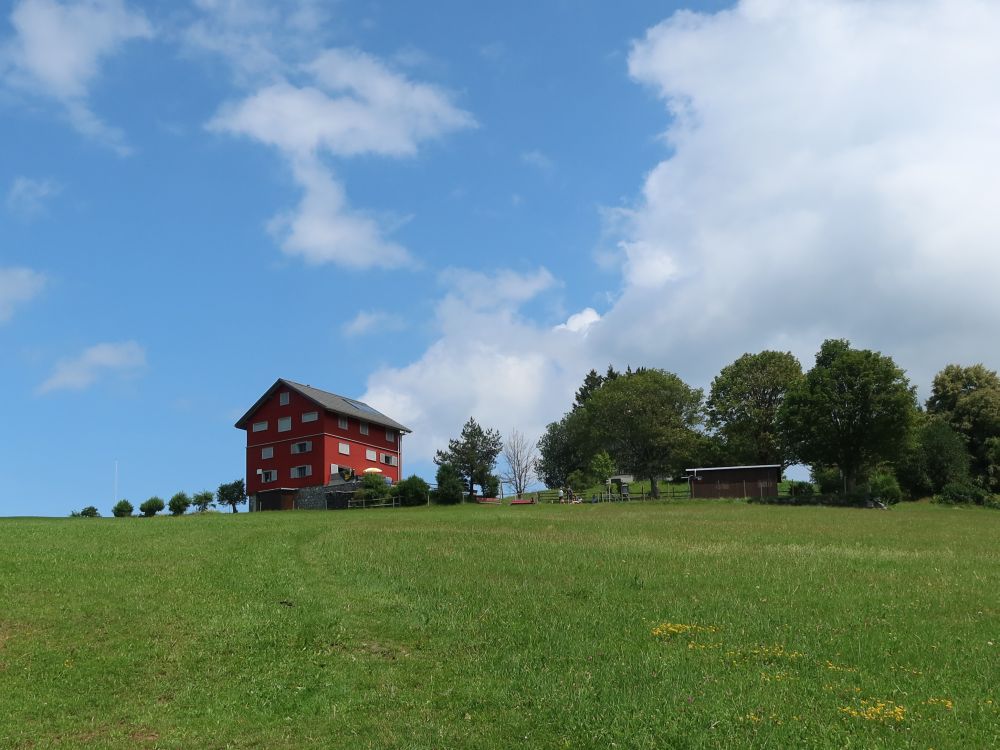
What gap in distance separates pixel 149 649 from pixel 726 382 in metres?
86.7

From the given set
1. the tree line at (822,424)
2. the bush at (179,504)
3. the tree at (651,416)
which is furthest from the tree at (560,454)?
the bush at (179,504)

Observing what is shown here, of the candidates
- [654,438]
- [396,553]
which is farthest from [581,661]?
[654,438]

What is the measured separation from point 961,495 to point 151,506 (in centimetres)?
7013

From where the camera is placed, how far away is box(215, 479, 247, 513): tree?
81375 millimetres

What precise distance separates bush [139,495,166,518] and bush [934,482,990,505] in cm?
6798

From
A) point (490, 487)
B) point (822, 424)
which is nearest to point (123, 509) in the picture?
point (490, 487)

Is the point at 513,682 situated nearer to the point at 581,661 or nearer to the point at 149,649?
the point at 581,661

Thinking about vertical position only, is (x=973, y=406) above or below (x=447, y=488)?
above

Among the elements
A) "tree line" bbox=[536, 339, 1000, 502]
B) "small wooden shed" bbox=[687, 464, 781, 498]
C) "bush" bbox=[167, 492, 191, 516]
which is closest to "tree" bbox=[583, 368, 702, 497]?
"tree line" bbox=[536, 339, 1000, 502]

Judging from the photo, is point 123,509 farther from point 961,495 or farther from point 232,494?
point 961,495

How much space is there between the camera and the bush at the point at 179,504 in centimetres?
6806

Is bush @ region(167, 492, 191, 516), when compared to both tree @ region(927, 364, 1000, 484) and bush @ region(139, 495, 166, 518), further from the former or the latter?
tree @ region(927, 364, 1000, 484)

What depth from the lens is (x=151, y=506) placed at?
68.1m

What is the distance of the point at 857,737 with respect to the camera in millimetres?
10727
